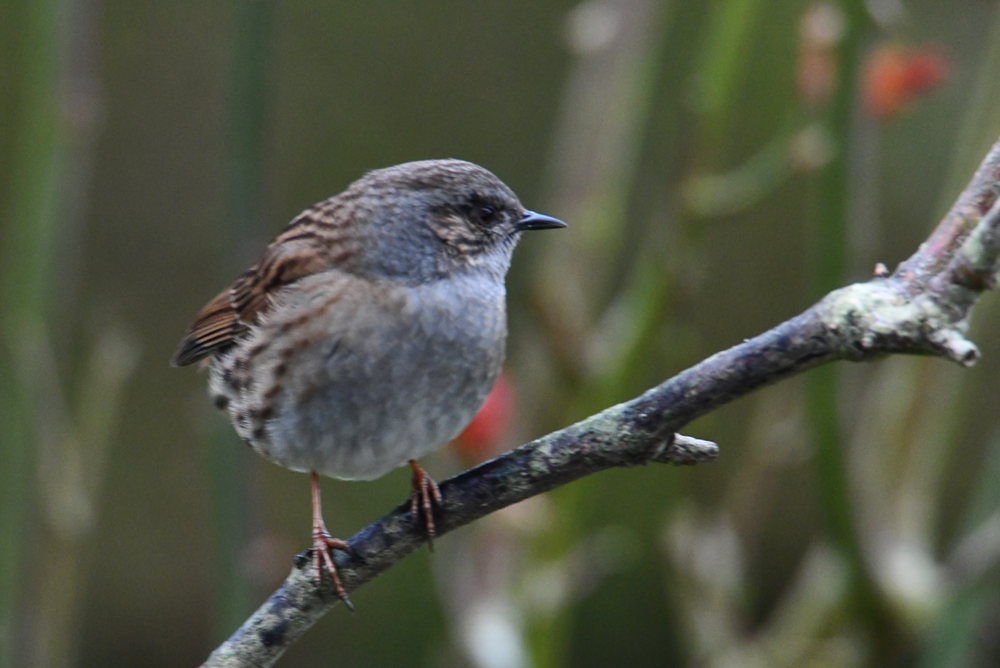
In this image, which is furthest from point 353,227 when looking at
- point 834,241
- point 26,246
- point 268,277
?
point 834,241

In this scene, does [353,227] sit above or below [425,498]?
above

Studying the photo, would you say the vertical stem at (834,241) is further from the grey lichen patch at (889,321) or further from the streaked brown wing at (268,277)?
the grey lichen patch at (889,321)

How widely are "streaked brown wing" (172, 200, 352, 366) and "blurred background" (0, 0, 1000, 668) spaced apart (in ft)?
0.44

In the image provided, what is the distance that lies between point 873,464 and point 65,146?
7.81ft

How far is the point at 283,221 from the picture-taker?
4898 millimetres

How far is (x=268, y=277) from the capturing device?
2.40 m

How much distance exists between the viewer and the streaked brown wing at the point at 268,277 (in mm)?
2299

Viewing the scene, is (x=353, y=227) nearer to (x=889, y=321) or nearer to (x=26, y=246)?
(x=26, y=246)

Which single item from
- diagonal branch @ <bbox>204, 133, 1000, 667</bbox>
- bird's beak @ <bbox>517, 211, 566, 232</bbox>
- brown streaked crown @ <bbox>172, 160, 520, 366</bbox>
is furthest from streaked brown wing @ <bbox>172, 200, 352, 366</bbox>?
diagonal branch @ <bbox>204, 133, 1000, 667</bbox>

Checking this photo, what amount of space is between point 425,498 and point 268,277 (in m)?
0.84

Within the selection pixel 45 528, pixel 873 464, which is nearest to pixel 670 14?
pixel 873 464

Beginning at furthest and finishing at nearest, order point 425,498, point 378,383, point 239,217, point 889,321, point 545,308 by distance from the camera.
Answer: point 545,308, point 239,217, point 378,383, point 425,498, point 889,321

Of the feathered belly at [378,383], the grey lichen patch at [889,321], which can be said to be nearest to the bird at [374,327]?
the feathered belly at [378,383]

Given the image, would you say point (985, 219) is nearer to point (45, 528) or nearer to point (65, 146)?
point (65, 146)
